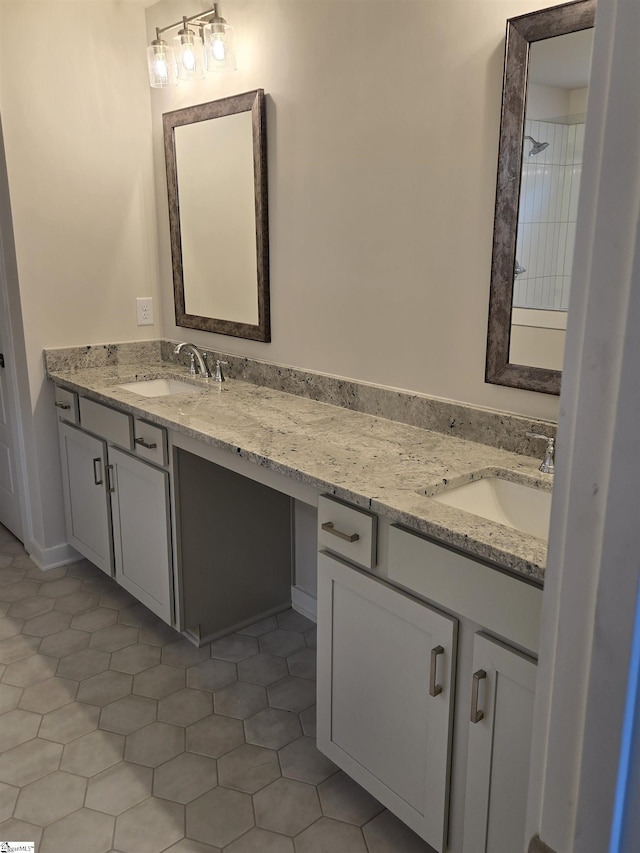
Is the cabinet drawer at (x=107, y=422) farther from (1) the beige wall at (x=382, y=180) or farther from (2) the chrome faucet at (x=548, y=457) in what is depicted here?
(2) the chrome faucet at (x=548, y=457)

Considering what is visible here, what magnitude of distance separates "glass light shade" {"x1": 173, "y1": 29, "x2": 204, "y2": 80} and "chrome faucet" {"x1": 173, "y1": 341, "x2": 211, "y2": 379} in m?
1.02

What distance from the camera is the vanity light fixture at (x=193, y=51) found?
2.45m

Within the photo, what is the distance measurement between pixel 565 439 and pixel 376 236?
71.7 inches

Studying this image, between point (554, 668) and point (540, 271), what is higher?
point (540, 271)

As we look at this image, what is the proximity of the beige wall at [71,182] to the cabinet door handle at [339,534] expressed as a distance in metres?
1.80

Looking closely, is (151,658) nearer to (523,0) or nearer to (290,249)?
(290,249)

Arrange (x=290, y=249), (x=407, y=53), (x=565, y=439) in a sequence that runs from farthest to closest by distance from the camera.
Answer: (x=290, y=249) < (x=407, y=53) < (x=565, y=439)

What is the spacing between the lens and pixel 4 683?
2316 millimetres

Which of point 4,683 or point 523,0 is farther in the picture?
point 4,683

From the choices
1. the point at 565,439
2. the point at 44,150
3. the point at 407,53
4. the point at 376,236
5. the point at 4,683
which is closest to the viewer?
the point at 565,439

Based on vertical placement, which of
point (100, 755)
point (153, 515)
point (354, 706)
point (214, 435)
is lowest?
point (100, 755)

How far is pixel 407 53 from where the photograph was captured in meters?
1.98

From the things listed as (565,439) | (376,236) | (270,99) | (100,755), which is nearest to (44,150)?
(270,99)

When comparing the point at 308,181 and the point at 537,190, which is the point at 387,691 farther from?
the point at 308,181
